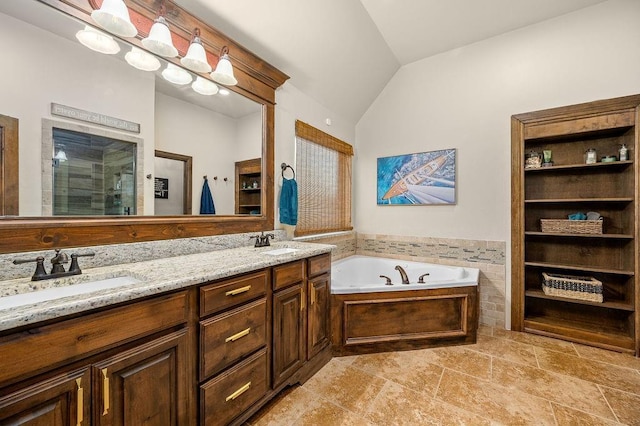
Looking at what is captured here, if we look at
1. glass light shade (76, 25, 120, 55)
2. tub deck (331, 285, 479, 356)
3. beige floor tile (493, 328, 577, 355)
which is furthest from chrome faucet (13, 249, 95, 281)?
beige floor tile (493, 328, 577, 355)

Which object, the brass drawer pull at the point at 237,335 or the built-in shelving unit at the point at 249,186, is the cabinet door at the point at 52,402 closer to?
the brass drawer pull at the point at 237,335

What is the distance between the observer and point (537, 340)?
2518mm

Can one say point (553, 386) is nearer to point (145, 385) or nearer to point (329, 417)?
point (329, 417)

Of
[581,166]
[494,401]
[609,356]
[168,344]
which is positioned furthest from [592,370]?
[168,344]

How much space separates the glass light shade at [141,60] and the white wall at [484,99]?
2.60m

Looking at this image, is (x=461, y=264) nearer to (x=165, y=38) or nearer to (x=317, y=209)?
(x=317, y=209)

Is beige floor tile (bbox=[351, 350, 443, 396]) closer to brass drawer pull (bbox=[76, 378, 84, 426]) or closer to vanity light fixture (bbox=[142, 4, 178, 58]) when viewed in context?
brass drawer pull (bbox=[76, 378, 84, 426])

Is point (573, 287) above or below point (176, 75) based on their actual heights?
below

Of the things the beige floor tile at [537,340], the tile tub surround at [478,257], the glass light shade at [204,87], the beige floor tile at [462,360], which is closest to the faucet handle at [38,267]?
the glass light shade at [204,87]

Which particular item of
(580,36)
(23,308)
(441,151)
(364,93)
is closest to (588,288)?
(441,151)

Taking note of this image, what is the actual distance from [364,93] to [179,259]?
284 cm

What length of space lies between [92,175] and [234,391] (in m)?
1.36

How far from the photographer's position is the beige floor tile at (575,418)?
1.54 m

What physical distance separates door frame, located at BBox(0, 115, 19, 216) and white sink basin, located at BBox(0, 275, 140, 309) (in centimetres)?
39
